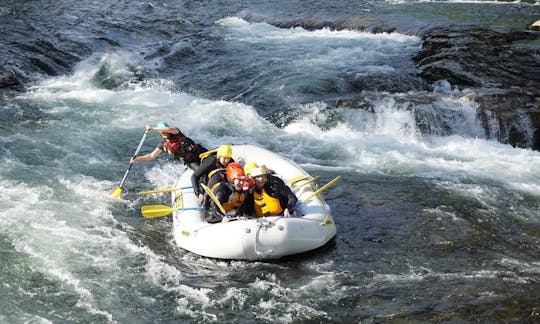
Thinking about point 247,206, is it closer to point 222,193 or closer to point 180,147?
point 222,193

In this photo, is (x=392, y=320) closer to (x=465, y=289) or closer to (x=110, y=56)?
(x=465, y=289)

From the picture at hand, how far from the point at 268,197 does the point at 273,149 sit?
3982 millimetres

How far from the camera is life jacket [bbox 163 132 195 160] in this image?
911 cm

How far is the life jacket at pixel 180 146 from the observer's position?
9109 mm

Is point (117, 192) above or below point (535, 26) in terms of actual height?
Answer: below

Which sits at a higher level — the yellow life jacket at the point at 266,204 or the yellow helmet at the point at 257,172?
the yellow helmet at the point at 257,172

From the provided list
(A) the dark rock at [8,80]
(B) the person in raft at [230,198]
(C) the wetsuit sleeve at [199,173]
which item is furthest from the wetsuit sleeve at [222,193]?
(A) the dark rock at [8,80]

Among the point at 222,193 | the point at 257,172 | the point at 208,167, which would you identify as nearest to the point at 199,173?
the point at 208,167

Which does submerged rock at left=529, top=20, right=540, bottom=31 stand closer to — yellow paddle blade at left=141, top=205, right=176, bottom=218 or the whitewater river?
the whitewater river

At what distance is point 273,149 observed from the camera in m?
11.7

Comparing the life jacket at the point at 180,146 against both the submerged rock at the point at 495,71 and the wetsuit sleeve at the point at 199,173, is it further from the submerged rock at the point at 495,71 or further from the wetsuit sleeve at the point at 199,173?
the submerged rock at the point at 495,71

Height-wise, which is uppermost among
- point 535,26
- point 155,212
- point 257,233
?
point 535,26

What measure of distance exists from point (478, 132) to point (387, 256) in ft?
18.2

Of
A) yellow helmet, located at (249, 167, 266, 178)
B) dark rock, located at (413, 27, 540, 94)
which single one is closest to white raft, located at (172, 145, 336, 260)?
yellow helmet, located at (249, 167, 266, 178)
